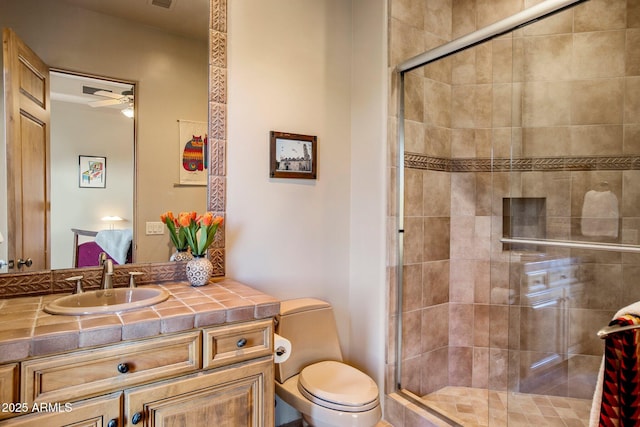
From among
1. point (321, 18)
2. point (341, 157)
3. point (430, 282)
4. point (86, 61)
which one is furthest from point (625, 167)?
point (86, 61)

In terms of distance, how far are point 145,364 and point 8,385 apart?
0.34m

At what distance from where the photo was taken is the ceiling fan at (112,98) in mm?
1630

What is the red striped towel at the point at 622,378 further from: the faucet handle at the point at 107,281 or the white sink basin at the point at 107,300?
the faucet handle at the point at 107,281

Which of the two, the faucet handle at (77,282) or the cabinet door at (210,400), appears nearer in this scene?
the cabinet door at (210,400)

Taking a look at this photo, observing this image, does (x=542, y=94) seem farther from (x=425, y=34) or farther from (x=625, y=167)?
(x=425, y=34)

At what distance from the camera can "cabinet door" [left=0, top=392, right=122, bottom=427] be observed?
1.03 meters

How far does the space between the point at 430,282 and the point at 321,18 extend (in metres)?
1.79

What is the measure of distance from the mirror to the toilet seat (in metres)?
0.93

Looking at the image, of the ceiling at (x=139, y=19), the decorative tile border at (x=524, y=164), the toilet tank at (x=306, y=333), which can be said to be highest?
the ceiling at (x=139, y=19)

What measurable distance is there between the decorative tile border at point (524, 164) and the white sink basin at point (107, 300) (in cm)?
153

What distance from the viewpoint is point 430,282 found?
2.40 m

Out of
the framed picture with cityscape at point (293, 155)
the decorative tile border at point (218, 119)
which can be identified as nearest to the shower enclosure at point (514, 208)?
the framed picture with cityscape at point (293, 155)

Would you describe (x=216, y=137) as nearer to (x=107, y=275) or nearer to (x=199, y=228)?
(x=199, y=228)

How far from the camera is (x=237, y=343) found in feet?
4.48
